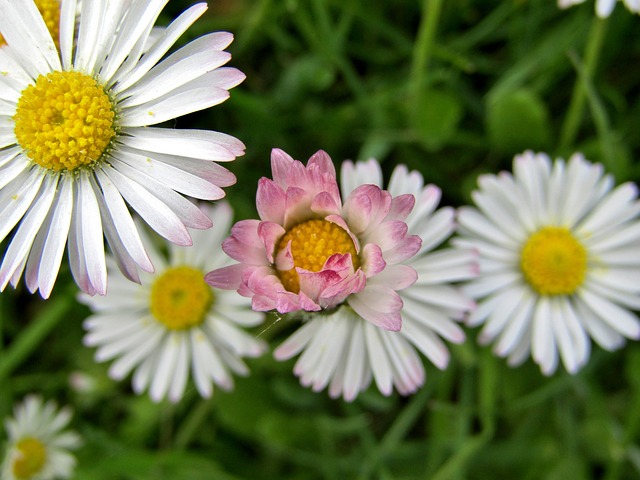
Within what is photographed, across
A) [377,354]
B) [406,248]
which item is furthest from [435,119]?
[406,248]

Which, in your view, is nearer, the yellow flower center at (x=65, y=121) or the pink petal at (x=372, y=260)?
the pink petal at (x=372, y=260)

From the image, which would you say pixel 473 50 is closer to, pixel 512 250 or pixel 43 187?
pixel 512 250

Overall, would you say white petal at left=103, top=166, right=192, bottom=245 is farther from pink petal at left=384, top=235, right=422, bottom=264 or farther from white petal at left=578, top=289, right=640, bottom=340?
white petal at left=578, top=289, right=640, bottom=340

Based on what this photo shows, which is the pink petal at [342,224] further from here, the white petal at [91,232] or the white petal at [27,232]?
the white petal at [27,232]

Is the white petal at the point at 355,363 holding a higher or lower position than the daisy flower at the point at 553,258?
lower

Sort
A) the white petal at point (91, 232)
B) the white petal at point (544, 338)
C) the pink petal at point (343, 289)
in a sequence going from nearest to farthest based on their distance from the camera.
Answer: the pink petal at point (343, 289) → the white petal at point (91, 232) → the white petal at point (544, 338)

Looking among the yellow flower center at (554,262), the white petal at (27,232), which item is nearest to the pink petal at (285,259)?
the white petal at (27,232)

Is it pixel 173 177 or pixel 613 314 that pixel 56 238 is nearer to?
pixel 173 177

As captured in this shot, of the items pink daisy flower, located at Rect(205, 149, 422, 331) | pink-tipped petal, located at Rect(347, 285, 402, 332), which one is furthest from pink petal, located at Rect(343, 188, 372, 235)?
pink-tipped petal, located at Rect(347, 285, 402, 332)
